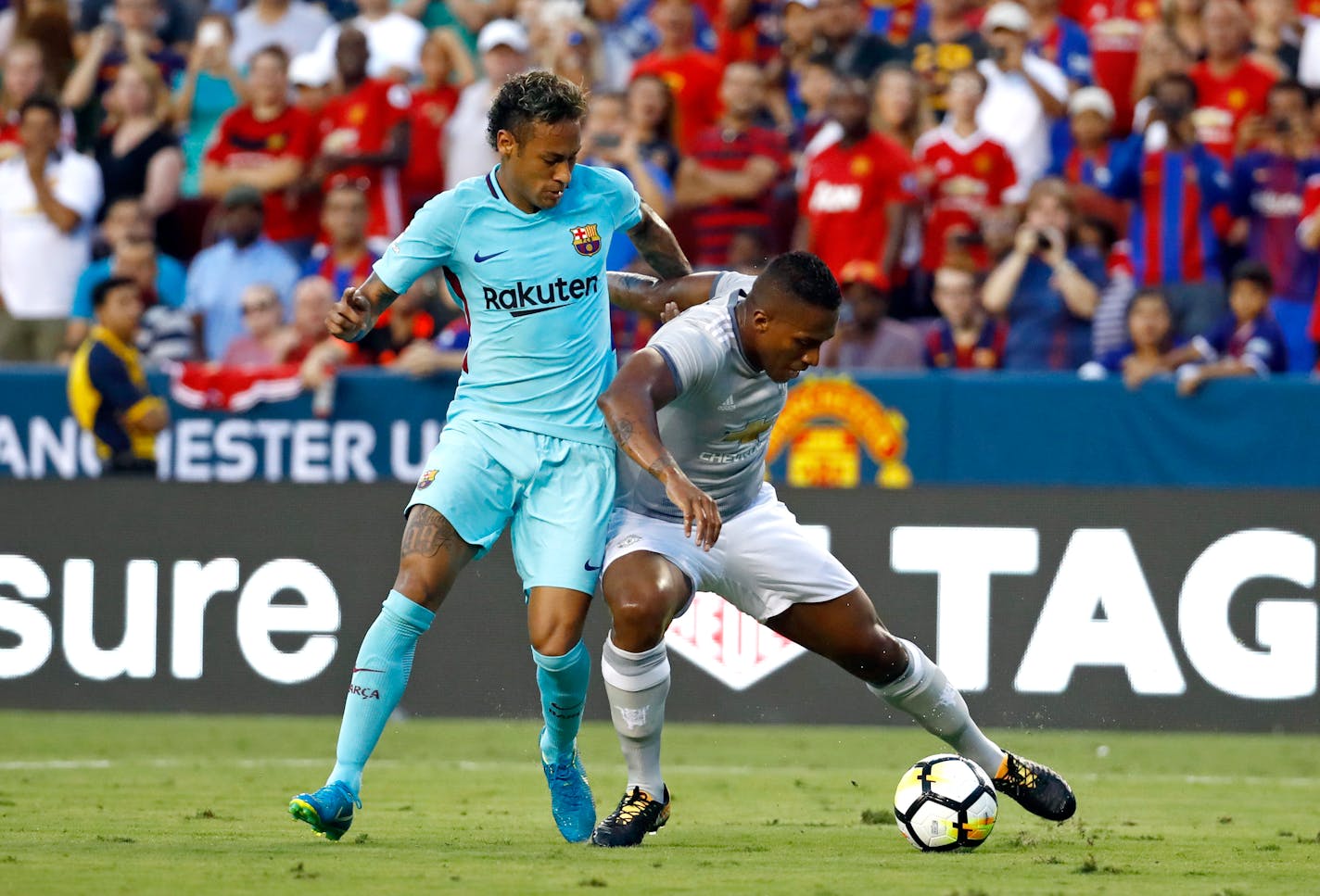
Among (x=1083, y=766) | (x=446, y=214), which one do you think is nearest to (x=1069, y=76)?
(x=1083, y=766)

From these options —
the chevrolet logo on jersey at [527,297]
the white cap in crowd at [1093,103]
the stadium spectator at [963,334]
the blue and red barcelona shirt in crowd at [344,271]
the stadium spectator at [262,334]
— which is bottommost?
the stadium spectator at [262,334]

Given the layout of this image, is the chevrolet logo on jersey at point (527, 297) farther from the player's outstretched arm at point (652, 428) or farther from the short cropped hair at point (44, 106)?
the short cropped hair at point (44, 106)

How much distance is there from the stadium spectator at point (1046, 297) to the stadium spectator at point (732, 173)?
1.76 meters

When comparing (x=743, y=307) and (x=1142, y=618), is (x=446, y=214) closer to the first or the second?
(x=743, y=307)

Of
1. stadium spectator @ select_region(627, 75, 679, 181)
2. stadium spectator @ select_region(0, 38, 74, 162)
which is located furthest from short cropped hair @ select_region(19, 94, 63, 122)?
stadium spectator @ select_region(627, 75, 679, 181)

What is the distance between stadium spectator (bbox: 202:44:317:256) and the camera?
49.6 feet

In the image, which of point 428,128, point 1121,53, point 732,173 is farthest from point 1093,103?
point 428,128

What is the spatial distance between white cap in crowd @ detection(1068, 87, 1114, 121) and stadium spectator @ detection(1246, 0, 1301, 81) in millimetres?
1182

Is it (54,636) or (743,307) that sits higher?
(743,307)

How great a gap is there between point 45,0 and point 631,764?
12408 millimetres

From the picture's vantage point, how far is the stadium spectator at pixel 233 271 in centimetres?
1428

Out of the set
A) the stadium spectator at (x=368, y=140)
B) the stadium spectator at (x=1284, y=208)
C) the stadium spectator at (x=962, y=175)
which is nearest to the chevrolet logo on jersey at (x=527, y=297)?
the stadium spectator at (x=962, y=175)

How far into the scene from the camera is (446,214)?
6.82 m

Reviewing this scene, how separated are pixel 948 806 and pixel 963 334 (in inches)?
270
